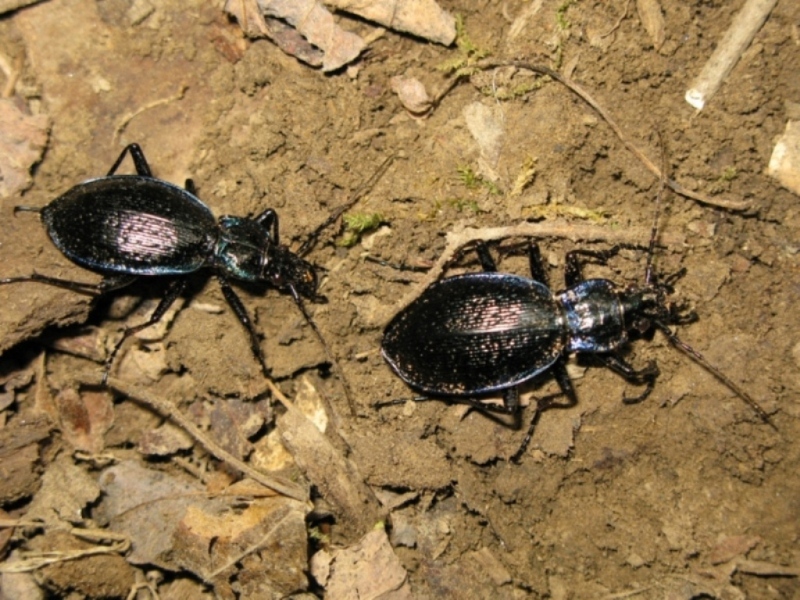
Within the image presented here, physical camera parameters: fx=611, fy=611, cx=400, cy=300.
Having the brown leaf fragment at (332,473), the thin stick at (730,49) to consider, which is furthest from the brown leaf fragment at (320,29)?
the brown leaf fragment at (332,473)

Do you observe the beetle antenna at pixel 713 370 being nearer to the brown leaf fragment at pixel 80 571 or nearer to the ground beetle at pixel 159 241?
the ground beetle at pixel 159 241

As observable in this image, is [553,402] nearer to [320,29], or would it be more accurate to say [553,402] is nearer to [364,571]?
[364,571]

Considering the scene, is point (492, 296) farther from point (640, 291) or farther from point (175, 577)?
point (175, 577)

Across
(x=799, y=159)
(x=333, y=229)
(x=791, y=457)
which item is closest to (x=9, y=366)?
(x=333, y=229)

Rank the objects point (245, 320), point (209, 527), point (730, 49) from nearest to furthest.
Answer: point (209, 527) < point (730, 49) < point (245, 320)

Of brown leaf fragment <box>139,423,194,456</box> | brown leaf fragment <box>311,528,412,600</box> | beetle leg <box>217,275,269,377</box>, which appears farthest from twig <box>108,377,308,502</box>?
beetle leg <box>217,275,269,377</box>

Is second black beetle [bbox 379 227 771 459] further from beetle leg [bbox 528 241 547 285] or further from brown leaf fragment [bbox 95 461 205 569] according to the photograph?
brown leaf fragment [bbox 95 461 205 569]

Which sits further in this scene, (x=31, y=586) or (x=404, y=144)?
(x=404, y=144)

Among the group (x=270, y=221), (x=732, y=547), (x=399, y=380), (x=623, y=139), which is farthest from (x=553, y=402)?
(x=270, y=221)
